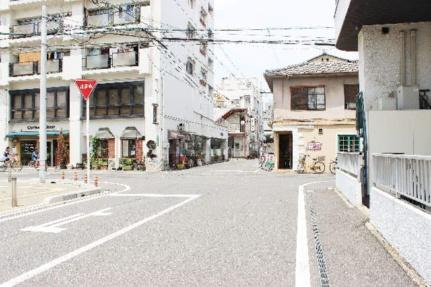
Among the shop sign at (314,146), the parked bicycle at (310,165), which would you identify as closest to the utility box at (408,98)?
the parked bicycle at (310,165)

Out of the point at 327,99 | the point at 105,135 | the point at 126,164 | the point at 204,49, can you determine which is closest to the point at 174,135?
the point at 126,164

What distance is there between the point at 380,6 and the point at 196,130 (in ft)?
107

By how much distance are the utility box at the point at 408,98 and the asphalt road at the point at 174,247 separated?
282cm

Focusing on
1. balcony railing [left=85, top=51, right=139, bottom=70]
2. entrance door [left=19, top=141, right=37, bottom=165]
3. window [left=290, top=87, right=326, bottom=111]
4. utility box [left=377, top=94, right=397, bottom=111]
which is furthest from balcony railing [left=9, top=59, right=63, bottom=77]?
utility box [left=377, top=94, right=397, bottom=111]

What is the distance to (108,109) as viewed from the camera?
104ft

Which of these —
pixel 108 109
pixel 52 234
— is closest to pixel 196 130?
pixel 108 109

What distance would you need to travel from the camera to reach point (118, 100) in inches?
1246

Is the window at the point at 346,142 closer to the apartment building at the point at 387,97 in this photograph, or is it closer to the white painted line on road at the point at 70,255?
the apartment building at the point at 387,97

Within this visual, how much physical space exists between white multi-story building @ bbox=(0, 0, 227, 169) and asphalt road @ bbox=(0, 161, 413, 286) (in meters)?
20.3

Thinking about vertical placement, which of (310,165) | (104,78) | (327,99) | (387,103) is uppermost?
(104,78)

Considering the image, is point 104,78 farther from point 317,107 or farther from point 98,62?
point 317,107

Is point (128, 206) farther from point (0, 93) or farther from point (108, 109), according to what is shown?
point (0, 93)

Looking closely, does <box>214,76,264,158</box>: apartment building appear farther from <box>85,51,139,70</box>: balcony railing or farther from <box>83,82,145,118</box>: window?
<box>85,51,139,70</box>: balcony railing

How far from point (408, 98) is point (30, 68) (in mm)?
30989
